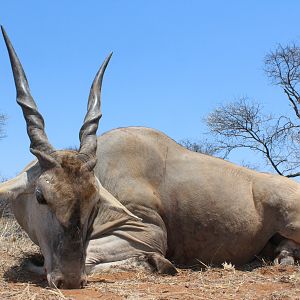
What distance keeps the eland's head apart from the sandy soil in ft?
0.52

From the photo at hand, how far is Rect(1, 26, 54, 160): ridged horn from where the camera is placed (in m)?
4.84

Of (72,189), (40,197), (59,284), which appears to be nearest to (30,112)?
(40,197)

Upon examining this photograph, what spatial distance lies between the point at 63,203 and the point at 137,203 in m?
1.49

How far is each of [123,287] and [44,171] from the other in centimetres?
99

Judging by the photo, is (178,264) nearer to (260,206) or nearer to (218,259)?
(218,259)

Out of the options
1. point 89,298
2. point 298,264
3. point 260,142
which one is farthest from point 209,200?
point 260,142

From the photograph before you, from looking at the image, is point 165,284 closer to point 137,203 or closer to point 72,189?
point 72,189

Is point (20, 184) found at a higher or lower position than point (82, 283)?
higher

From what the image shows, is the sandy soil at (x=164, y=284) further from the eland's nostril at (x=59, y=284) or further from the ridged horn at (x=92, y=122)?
the ridged horn at (x=92, y=122)

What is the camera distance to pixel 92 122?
5320 millimetres

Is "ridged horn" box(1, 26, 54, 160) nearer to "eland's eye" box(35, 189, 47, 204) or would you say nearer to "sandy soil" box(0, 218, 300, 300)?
"eland's eye" box(35, 189, 47, 204)

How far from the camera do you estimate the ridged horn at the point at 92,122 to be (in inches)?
195

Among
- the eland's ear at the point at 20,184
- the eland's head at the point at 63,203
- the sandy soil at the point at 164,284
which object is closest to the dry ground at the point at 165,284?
the sandy soil at the point at 164,284

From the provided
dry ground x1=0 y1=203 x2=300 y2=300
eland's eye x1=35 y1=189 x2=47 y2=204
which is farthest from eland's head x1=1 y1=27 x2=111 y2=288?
dry ground x1=0 y1=203 x2=300 y2=300
